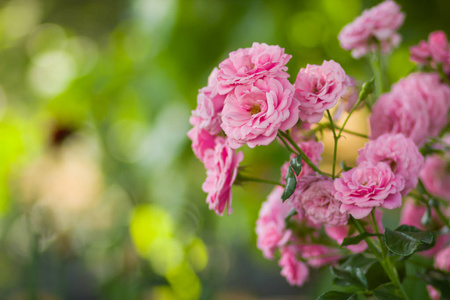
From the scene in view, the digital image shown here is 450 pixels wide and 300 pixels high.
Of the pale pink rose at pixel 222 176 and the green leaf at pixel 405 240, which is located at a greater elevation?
the pale pink rose at pixel 222 176

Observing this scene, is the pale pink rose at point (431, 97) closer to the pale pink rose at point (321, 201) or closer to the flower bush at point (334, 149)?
the flower bush at point (334, 149)

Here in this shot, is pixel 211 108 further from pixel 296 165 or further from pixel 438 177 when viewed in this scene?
pixel 438 177

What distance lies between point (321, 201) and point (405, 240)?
4 cm

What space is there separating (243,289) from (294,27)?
0.90 m

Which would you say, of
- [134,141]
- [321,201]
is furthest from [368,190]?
[134,141]

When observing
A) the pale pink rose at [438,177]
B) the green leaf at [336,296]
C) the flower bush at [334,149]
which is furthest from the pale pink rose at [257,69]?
the pale pink rose at [438,177]

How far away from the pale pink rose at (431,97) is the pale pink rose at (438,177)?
0.10m

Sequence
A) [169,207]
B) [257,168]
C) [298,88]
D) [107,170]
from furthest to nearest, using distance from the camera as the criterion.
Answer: [107,170]
[169,207]
[257,168]
[298,88]

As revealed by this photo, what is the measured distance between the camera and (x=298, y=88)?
0.22 metres

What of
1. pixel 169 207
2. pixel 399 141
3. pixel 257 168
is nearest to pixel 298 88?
pixel 399 141

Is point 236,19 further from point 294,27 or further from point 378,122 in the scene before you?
point 378,122

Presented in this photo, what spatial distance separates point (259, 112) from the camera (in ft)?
0.69

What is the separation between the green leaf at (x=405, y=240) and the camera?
0.21m

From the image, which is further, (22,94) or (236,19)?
(22,94)
